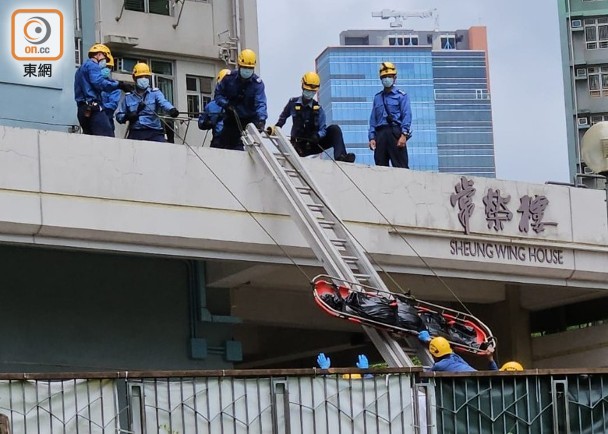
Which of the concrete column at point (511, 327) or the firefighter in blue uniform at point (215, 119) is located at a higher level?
the firefighter in blue uniform at point (215, 119)

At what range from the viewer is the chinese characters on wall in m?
20.9

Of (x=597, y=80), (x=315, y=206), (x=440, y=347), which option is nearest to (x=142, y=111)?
(x=315, y=206)

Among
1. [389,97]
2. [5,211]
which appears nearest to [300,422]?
[5,211]

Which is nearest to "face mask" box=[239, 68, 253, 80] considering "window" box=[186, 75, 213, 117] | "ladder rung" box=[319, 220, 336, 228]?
"ladder rung" box=[319, 220, 336, 228]

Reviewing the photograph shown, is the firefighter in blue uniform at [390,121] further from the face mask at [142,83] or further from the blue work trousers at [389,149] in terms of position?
the face mask at [142,83]

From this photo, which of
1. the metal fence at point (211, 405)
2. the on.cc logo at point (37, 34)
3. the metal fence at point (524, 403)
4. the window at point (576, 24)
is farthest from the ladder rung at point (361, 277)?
the window at point (576, 24)

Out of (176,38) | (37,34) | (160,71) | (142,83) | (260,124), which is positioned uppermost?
(176,38)

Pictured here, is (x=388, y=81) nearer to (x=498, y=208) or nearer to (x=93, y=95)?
(x=498, y=208)

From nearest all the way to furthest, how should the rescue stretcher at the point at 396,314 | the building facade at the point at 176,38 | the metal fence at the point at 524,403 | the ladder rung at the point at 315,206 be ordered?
the metal fence at the point at 524,403
the rescue stretcher at the point at 396,314
the ladder rung at the point at 315,206
the building facade at the point at 176,38

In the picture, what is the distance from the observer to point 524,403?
13.2m

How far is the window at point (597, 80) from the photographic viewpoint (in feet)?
226

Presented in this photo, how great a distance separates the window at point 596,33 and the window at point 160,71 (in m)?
36.7

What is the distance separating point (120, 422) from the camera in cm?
1199

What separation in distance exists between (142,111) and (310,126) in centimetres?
231
